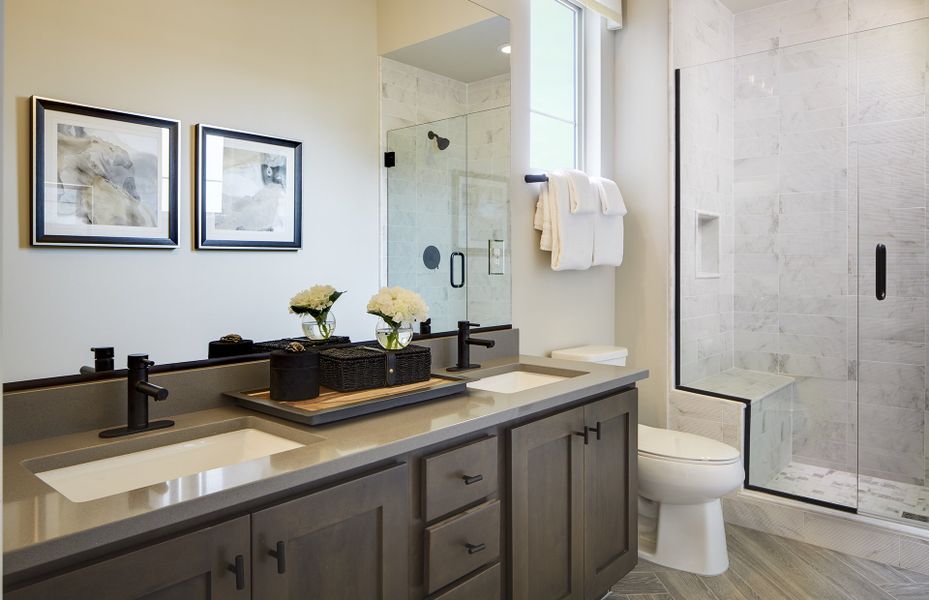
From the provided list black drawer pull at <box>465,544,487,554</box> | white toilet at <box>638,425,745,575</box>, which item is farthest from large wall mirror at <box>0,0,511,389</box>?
white toilet at <box>638,425,745,575</box>

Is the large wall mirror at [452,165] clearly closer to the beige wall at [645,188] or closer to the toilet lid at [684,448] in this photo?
the toilet lid at [684,448]

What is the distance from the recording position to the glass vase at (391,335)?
6.30ft

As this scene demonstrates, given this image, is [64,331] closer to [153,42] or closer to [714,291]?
[153,42]

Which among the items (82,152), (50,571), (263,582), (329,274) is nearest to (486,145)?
(329,274)

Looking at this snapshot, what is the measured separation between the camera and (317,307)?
1837 mm

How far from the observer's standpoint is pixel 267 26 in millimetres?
1724

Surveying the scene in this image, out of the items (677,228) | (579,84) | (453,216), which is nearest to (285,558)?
(453,216)

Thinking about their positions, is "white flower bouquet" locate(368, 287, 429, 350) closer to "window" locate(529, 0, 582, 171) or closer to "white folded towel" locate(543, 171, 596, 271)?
"white folded towel" locate(543, 171, 596, 271)

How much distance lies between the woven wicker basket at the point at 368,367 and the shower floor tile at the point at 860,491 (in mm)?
2013

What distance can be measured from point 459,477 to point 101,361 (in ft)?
2.89

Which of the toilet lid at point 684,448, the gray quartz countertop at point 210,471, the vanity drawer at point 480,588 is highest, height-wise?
the gray quartz countertop at point 210,471

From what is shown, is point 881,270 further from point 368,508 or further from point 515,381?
point 368,508

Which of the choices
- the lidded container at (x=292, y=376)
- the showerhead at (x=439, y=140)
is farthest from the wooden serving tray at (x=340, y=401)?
the showerhead at (x=439, y=140)

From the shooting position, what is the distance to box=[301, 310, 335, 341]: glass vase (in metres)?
1.83
